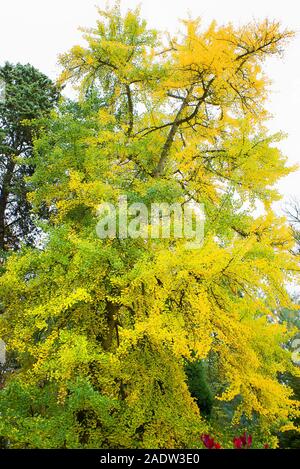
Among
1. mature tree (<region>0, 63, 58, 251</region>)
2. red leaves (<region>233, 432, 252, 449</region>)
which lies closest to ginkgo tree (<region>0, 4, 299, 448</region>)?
red leaves (<region>233, 432, 252, 449</region>)

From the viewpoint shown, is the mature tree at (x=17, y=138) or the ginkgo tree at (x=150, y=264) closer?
the ginkgo tree at (x=150, y=264)

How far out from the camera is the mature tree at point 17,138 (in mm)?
10844

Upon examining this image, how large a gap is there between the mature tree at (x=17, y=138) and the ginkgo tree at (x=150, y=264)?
1784 mm

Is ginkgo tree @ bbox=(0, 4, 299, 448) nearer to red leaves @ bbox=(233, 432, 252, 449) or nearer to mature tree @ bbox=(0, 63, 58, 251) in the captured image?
red leaves @ bbox=(233, 432, 252, 449)

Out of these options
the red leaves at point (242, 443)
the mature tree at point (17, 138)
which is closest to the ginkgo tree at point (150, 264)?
the red leaves at point (242, 443)

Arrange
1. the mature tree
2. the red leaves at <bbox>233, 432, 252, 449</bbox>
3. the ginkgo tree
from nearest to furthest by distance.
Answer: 1. the red leaves at <bbox>233, 432, 252, 449</bbox>
2. the ginkgo tree
3. the mature tree

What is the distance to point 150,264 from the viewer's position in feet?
19.3

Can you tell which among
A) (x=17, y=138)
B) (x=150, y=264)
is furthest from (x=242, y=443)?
(x=17, y=138)

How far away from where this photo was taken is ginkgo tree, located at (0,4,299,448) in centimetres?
589

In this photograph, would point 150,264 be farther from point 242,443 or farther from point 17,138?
point 17,138

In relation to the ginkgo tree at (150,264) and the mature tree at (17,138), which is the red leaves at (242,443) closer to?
the ginkgo tree at (150,264)

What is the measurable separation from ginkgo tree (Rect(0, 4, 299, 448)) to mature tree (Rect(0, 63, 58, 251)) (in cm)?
178

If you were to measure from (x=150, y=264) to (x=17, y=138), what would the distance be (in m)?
7.23

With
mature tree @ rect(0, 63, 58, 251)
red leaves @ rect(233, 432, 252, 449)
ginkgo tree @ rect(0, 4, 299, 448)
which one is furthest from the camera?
mature tree @ rect(0, 63, 58, 251)
